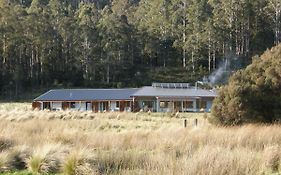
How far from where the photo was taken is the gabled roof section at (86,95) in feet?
141

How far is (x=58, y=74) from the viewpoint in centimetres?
5712

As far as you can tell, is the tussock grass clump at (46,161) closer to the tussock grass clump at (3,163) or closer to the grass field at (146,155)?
the grass field at (146,155)

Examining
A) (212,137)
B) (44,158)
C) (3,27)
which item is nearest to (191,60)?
(3,27)

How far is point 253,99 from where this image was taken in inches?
735

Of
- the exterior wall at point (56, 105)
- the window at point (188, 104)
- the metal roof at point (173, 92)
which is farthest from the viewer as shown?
the exterior wall at point (56, 105)

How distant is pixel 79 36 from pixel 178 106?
778 inches

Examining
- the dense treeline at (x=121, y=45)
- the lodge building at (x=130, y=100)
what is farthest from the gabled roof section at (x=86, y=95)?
the dense treeline at (x=121, y=45)

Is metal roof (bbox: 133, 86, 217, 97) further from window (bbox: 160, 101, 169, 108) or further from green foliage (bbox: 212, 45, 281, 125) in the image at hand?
green foliage (bbox: 212, 45, 281, 125)

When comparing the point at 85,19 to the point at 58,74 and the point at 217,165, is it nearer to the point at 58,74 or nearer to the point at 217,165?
the point at 58,74

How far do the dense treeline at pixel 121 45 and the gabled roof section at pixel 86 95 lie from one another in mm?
9412

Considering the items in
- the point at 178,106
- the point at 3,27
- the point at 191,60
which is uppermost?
the point at 3,27

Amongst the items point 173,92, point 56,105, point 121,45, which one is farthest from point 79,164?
point 121,45

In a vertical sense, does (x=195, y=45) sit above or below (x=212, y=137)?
above

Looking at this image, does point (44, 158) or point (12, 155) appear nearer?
point (44, 158)
